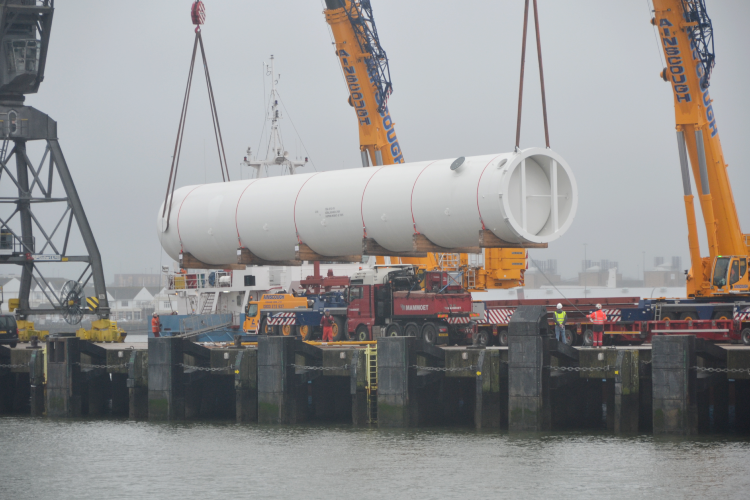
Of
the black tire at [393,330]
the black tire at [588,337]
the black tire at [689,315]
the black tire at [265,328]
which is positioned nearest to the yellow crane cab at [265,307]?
the black tire at [265,328]

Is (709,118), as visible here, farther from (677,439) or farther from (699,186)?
(677,439)

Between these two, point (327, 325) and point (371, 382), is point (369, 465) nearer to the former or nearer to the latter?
point (371, 382)

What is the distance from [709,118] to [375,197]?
11473 millimetres

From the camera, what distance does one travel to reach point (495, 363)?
2506 centimetres

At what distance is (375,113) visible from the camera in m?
40.5

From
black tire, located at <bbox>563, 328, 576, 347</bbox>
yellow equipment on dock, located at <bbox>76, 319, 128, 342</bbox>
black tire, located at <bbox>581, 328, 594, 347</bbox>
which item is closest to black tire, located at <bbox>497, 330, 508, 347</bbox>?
black tire, located at <bbox>563, 328, 576, 347</bbox>

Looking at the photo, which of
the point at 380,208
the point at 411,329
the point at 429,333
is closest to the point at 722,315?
the point at 429,333

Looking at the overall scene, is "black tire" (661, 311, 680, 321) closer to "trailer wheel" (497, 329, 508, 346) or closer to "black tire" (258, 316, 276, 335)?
"trailer wheel" (497, 329, 508, 346)

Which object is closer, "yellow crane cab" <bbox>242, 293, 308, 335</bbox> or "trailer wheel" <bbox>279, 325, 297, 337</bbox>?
"trailer wheel" <bbox>279, 325, 297, 337</bbox>

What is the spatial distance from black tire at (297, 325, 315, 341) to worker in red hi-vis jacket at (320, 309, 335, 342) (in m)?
0.64

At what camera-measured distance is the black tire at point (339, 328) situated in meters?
34.0

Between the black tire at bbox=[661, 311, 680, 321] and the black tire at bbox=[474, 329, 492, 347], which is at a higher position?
the black tire at bbox=[661, 311, 680, 321]

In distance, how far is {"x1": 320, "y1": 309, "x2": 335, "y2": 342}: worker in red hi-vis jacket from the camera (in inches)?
1329

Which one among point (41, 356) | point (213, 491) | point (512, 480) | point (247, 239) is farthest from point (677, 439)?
point (41, 356)
